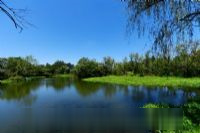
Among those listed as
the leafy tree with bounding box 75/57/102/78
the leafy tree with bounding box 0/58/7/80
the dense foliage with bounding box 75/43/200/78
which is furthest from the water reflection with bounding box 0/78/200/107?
the leafy tree with bounding box 75/57/102/78

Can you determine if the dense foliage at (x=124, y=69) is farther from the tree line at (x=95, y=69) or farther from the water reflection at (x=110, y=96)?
the water reflection at (x=110, y=96)

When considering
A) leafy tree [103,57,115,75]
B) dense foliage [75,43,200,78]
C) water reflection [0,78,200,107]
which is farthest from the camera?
leafy tree [103,57,115,75]

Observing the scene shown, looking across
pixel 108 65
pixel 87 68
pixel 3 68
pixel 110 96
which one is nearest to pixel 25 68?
pixel 3 68

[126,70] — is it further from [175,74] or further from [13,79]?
[13,79]

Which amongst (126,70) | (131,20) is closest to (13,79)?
(126,70)

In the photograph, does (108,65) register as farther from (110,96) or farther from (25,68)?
(110,96)

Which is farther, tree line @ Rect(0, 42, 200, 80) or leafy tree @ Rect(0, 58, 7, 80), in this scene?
leafy tree @ Rect(0, 58, 7, 80)

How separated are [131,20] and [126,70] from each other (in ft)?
160

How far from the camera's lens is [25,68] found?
68562mm

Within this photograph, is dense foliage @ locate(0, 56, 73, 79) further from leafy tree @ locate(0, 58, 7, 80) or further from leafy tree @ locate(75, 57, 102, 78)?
leafy tree @ locate(75, 57, 102, 78)

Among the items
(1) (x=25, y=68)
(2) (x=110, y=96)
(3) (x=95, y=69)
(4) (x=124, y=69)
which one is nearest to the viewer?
(2) (x=110, y=96)

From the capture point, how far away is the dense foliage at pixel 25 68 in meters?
61.6

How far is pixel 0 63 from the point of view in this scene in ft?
211

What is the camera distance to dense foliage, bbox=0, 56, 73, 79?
6163 centimetres
